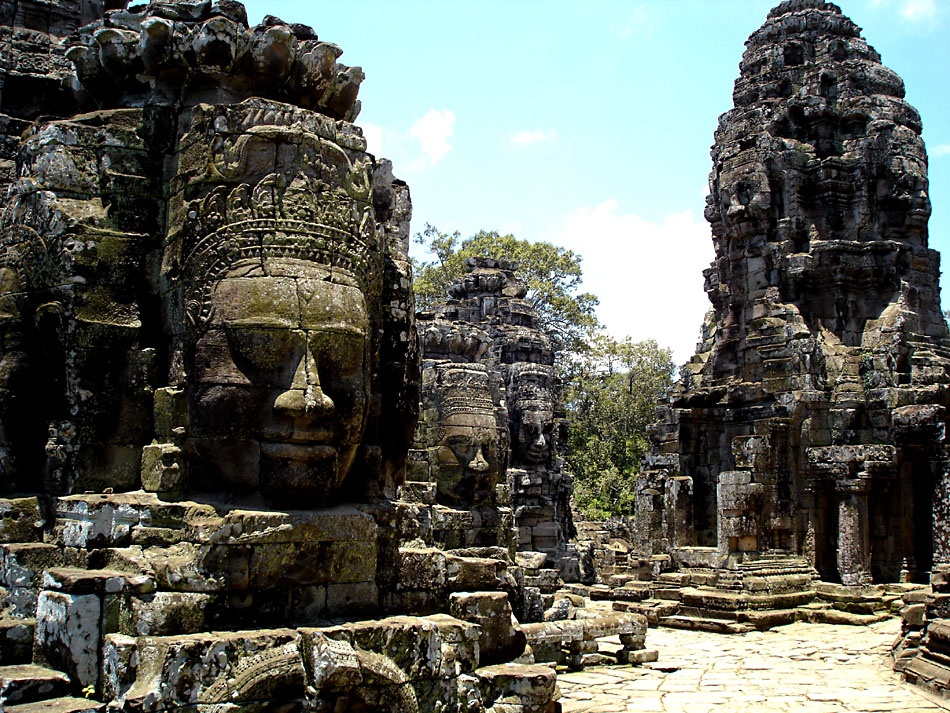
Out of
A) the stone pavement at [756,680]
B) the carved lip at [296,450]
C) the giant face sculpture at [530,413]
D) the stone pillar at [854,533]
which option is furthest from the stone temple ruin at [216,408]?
the giant face sculpture at [530,413]

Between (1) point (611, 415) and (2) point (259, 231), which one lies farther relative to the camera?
(1) point (611, 415)

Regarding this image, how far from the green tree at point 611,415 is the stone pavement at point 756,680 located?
20653 mm

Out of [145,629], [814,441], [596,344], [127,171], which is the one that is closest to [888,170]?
[814,441]

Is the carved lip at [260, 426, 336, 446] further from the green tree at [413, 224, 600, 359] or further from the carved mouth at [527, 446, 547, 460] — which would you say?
the green tree at [413, 224, 600, 359]

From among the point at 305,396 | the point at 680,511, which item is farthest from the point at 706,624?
the point at 305,396

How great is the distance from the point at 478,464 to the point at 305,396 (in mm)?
7665

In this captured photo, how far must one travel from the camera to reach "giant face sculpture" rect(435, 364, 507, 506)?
39.9 feet

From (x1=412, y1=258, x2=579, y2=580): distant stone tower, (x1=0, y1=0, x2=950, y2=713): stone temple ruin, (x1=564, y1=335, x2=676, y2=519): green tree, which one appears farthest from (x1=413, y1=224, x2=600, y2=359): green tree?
(x1=0, y1=0, x2=950, y2=713): stone temple ruin

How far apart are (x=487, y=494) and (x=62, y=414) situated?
781cm

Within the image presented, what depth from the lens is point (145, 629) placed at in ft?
13.8

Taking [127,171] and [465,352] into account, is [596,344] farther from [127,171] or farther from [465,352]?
[127,171]

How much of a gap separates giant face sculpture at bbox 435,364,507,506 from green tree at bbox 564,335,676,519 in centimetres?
2059

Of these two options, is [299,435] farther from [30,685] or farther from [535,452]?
[535,452]

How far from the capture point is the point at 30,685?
428 centimetres
